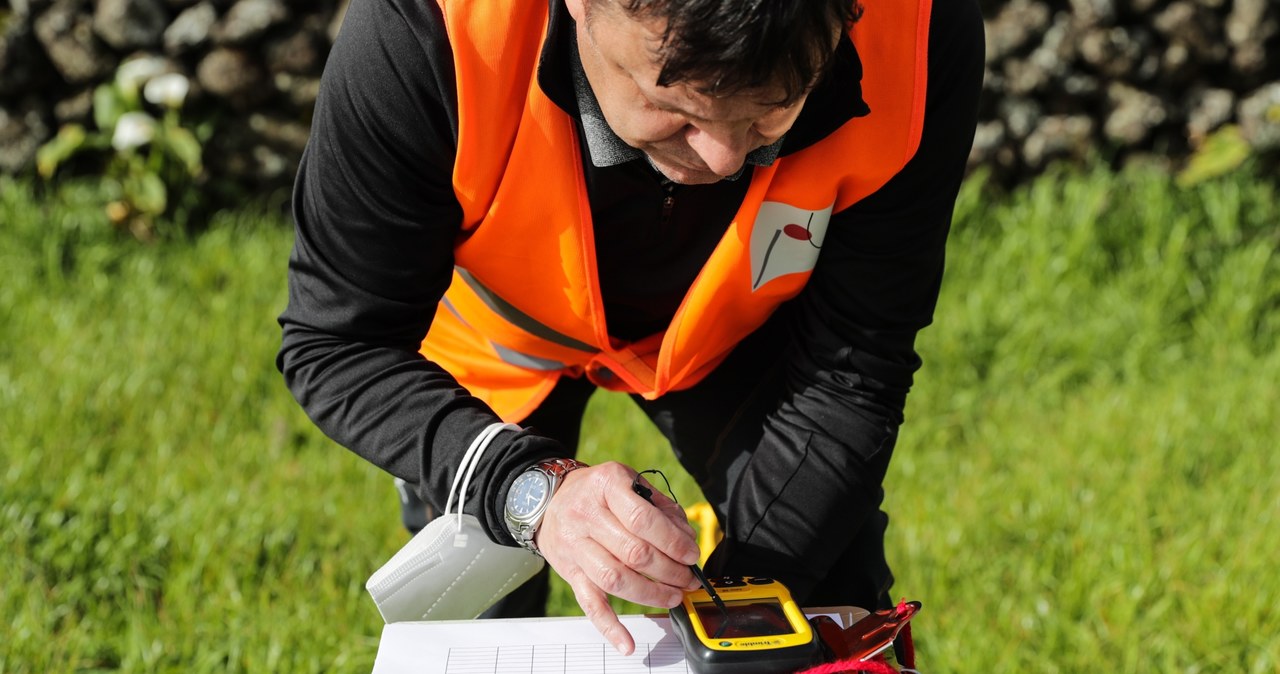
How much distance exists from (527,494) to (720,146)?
0.47 m

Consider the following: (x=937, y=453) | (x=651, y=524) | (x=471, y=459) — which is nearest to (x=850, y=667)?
(x=651, y=524)

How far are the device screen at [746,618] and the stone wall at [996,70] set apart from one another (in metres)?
2.94

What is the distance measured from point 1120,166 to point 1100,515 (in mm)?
1804

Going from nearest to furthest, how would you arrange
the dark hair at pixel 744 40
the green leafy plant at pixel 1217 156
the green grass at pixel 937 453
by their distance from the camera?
the dark hair at pixel 744 40
the green grass at pixel 937 453
the green leafy plant at pixel 1217 156

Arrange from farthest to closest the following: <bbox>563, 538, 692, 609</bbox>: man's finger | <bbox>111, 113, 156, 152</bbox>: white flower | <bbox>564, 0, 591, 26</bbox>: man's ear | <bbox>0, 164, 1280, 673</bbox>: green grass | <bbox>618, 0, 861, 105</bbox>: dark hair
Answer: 1. <bbox>111, 113, 156, 152</bbox>: white flower
2. <bbox>0, 164, 1280, 673</bbox>: green grass
3. <bbox>563, 538, 692, 609</bbox>: man's finger
4. <bbox>564, 0, 591, 26</bbox>: man's ear
5. <bbox>618, 0, 861, 105</bbox>: dark hair

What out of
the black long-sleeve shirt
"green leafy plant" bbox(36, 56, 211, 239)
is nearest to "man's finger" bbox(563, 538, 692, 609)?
the black long-sleeve shirt

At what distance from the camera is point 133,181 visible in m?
3.89

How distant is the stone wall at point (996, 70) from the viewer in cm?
391

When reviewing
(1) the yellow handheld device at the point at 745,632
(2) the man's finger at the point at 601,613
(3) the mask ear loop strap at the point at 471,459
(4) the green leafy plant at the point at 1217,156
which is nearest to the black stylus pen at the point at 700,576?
(1) the yellow handheld device at the point at 745,632

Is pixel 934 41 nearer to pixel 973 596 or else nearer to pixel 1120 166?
pixel 973 596

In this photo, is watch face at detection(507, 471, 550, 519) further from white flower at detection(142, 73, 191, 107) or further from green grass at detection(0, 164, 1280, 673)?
white flower at detection(142, 73, 191, 107)

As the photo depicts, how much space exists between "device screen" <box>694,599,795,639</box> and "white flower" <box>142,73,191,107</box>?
9.76 feet

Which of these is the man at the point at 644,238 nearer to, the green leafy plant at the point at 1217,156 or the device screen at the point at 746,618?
the device screen at the point at 746,618

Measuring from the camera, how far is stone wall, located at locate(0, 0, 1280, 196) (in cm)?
391
